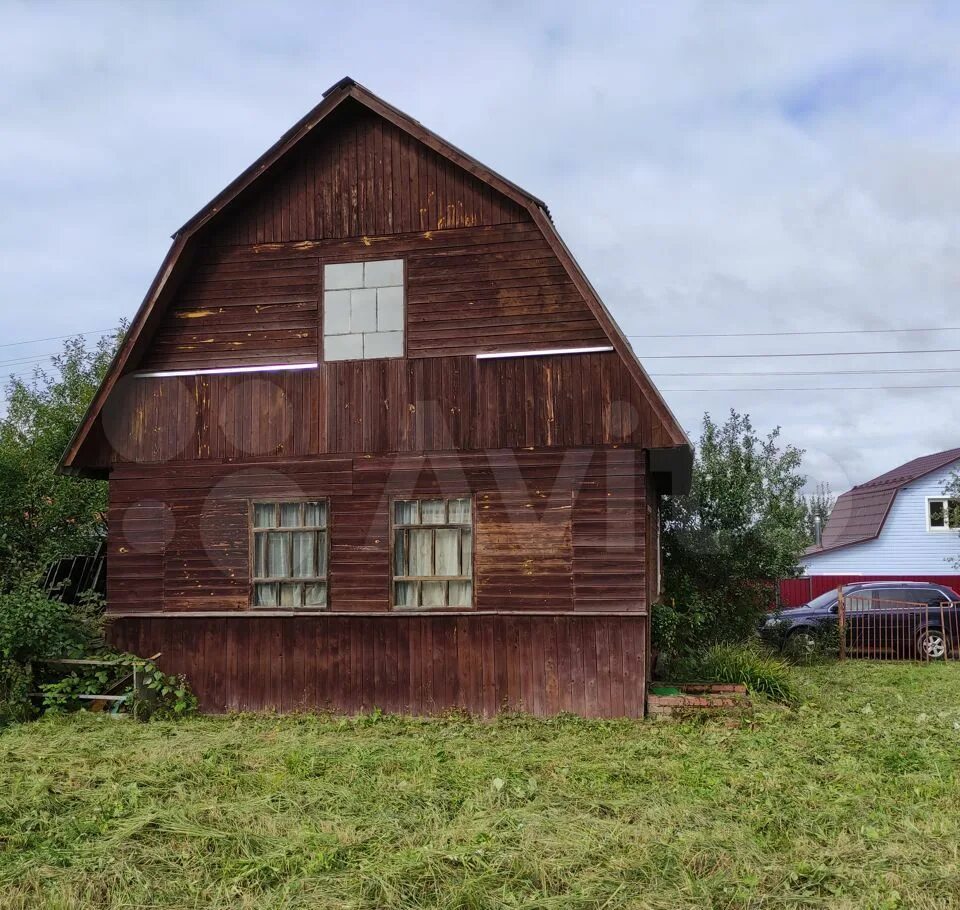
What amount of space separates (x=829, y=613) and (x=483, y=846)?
16968 mm

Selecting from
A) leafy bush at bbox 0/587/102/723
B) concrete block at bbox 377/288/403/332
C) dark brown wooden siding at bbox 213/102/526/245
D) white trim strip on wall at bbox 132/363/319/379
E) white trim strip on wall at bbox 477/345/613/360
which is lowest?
leafy bush at bbox 0/587/102/723

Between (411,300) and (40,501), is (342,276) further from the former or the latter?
(40,501)

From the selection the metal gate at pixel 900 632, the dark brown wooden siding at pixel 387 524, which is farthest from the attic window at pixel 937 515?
the dark brown wooden siding at pixel 387 524

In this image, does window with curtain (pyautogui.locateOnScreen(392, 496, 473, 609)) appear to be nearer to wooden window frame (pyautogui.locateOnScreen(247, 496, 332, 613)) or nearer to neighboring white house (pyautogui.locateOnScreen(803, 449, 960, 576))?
wooden window frame (pyautogui.locateOnScreen(247, 496, 332, 613))

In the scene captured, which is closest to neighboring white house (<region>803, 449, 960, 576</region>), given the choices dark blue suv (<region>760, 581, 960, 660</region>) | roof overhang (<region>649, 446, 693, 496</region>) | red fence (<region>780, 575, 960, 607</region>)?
red fence (<region>780, 575, 960, 607</region>)

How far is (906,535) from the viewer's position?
3759 centimetres

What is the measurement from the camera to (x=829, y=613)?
22.1 meters

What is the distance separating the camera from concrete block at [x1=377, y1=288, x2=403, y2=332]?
13039 millimetres

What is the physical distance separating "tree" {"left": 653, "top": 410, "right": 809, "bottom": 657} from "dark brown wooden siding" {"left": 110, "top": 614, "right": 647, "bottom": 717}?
19.5 ft

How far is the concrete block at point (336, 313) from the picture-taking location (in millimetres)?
13156

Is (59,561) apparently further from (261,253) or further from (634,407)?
(634,407)

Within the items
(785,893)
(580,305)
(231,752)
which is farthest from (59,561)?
(785,893)

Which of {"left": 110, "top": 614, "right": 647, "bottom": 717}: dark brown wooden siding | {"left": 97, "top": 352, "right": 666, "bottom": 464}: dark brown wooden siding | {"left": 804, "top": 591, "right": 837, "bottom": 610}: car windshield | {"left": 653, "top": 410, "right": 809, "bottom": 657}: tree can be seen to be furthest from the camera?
{"left": 804, "top": 591, "right": 837, "bottom": 610}: car windshield

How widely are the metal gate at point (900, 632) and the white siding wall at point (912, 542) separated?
16053mm
